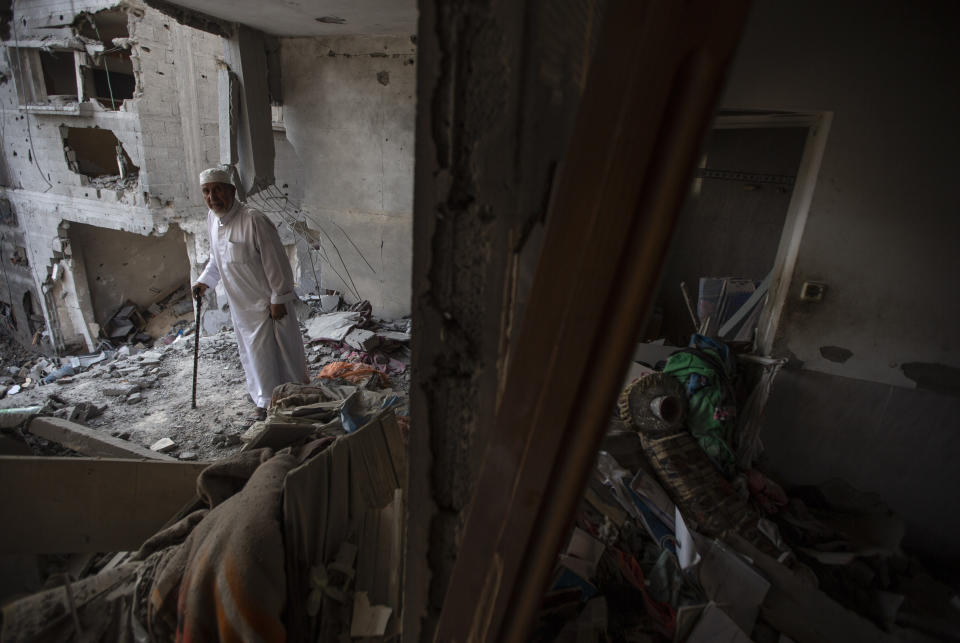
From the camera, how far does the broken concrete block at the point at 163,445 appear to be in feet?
11.1

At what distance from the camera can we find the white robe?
349 centimetres

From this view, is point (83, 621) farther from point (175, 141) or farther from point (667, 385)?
point (175, 141)

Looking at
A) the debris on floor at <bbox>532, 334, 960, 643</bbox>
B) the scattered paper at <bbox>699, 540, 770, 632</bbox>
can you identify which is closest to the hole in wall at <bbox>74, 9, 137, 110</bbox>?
the debris on floor at <bbox>532, 334, 960, 643</bbox>

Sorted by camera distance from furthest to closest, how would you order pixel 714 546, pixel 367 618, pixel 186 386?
pixel 186 386, pixel 714 546, pixel 367 618

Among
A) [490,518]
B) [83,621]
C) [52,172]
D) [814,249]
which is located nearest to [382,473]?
[83,621]

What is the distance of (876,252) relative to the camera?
2830 mm

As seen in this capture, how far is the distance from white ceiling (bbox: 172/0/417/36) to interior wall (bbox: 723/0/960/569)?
10.2 ft

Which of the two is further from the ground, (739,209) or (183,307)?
(739,209)

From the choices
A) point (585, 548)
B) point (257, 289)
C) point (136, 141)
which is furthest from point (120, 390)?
point (585, 548)

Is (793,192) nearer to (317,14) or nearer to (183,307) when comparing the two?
(317,14)

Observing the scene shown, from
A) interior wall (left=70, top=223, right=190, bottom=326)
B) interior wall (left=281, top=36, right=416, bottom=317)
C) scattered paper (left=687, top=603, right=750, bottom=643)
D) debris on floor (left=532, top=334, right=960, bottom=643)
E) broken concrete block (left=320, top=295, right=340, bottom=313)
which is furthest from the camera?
interior wall (left=70, top=223, right=190, bottom=326)

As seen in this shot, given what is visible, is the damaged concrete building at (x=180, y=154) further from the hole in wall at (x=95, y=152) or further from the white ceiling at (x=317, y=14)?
the white ceiling at (x=317, y=14)

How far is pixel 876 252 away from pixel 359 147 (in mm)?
5417

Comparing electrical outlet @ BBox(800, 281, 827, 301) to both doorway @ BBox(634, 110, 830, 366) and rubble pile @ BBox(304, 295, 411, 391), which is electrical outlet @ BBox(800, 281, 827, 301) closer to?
doorway @ BBox(634, 110, 830, 366)
